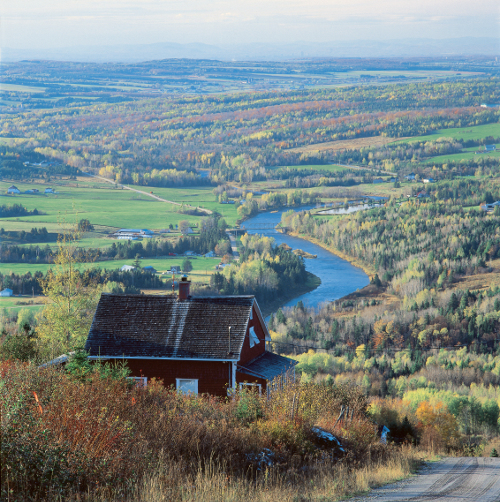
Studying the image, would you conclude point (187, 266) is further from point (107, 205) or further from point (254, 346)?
point (254, 346)

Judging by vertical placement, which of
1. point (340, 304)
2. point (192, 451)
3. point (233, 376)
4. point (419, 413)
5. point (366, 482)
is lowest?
point (340, 304)

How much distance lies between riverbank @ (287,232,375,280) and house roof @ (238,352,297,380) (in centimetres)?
8470

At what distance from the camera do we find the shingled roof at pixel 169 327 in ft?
69.3

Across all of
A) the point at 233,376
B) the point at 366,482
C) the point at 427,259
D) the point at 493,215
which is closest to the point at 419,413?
the point at 233,376

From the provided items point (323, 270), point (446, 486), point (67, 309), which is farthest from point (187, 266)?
point (446, 486)

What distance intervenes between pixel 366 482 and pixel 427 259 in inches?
4092

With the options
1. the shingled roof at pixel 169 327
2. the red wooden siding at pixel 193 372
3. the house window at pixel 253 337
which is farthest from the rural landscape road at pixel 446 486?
the house window at pixel 253 337

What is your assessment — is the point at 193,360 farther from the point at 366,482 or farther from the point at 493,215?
the point at 493,215

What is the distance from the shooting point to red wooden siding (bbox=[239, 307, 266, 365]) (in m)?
21.9

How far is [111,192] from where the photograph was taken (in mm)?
185750

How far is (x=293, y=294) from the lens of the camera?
3819 inches

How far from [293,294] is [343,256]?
30.1 metres

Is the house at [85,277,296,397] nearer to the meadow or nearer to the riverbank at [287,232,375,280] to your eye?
the riverbank at [287,232,375,280]

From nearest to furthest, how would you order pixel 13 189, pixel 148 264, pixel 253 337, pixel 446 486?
pixel 446 486 → pixel 253 337 → pixel 148 264 → pixel 13 189
